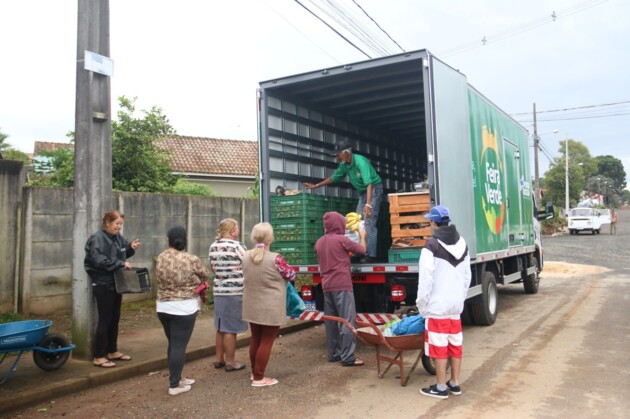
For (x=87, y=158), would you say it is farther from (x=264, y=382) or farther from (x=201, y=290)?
(x=264, y=382)

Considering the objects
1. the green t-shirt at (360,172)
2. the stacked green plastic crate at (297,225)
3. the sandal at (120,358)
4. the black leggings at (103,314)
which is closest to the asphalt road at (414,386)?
the sandal at (120,358)

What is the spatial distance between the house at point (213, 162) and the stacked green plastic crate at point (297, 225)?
1505 centimetres

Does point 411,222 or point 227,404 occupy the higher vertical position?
point 411,222

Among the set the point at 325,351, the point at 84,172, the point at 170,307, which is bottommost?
the point at 325,351

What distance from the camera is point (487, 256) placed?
7.96 m

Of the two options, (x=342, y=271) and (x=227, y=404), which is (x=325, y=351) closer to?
(x=342, y=271)

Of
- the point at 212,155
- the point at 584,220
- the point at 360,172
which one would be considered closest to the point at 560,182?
the point at 584,220

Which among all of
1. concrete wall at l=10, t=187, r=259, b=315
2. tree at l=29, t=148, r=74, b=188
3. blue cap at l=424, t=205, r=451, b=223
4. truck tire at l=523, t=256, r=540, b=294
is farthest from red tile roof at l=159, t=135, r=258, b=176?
blue cap at l=424, t=205, r=451, b=223

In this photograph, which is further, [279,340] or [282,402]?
[279,340]

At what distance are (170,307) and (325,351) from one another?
2.67 meters

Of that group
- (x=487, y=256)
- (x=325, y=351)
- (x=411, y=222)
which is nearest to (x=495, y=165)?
(x=487, y=256)

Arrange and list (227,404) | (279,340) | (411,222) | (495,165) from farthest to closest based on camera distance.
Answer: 1. (495,165)
2. (279,340)
3. (411,222)
4. (227,404)

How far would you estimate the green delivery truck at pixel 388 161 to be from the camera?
667cm

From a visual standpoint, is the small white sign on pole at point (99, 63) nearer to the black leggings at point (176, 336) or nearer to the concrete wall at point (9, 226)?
the concrete wall at point (9, 226)
